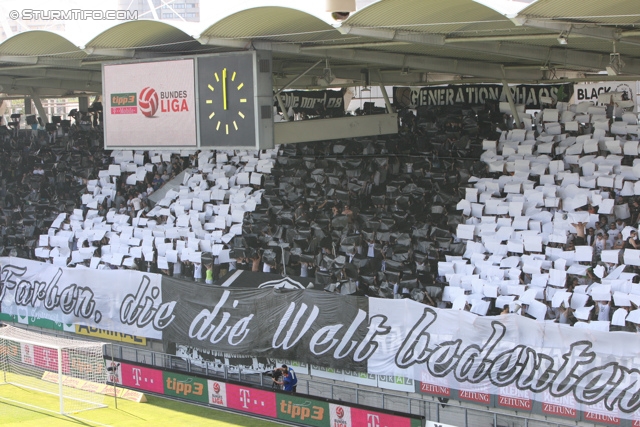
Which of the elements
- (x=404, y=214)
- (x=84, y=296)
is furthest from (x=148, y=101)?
(x=404, y=214)

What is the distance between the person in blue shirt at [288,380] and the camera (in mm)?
16047

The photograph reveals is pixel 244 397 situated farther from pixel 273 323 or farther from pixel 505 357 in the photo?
pixel 505 357

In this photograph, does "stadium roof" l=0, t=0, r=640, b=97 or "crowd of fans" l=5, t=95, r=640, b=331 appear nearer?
"stadium roof" l=0, t=0, r=640, b=97

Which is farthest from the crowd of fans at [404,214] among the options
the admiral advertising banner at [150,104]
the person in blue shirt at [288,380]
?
the admiral advertising banner at [150,104]

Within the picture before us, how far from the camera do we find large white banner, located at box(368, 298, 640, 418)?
1279 centimetres

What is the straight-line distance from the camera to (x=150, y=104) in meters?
16.2

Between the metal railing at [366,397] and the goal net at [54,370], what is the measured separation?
883 millimetres

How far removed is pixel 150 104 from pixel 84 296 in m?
6.06

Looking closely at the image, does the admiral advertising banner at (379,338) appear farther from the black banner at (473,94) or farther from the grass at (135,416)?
the black banner at (473,94)

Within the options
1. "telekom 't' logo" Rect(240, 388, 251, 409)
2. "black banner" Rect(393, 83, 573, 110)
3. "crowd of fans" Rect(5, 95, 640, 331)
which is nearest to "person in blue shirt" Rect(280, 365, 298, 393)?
"telekom 't' logo" Rect(240, 388, 251, 409)

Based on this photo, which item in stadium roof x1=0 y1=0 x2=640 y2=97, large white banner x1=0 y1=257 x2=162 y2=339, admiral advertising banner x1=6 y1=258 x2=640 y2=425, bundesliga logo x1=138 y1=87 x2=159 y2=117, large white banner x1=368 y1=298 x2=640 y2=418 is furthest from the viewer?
large white banner x1=0 y1=257 x2=162 y2=339

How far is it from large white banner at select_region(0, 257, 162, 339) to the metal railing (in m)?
0.54

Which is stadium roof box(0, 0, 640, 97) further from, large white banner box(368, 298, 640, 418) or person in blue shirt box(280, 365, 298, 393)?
person in blue shirt box(280, 365, 298, 393)

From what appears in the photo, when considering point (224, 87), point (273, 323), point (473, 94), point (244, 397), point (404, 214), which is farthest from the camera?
point (473, 94)
